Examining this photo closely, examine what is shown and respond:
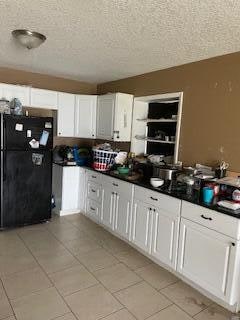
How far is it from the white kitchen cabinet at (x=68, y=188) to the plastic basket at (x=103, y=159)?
1.44 ft

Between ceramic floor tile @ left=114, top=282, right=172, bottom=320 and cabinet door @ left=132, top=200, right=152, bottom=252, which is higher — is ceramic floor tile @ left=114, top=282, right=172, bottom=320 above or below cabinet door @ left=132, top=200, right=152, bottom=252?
below

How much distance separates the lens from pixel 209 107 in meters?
2.87

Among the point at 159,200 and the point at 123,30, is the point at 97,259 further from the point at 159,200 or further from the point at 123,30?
the point at 123,30

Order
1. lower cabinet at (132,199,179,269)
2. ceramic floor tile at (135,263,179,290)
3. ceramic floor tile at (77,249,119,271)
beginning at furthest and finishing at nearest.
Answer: ceramic floor tile at (77,249,119,271) < lower cabinet at (132,199,179,269) < ceramic floor tile at (135,263,179,290)

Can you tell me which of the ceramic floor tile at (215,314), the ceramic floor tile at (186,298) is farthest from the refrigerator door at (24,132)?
the ceramic floor tile at (215,314)

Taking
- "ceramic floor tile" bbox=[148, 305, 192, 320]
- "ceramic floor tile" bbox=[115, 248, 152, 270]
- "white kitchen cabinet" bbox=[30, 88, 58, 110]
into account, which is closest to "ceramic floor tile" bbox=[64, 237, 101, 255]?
"ceramic floor tile" bbox=[115, 248, 152, 270]

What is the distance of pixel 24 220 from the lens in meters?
3.62

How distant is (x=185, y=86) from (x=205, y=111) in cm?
46

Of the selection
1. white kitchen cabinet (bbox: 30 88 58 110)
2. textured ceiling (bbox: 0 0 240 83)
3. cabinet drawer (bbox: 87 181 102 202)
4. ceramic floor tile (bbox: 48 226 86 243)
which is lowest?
ceramic floor tile (bbox: 48 226 86 243)

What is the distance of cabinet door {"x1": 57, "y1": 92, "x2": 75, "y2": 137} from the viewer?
167 inches

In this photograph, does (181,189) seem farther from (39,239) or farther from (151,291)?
(39,239)

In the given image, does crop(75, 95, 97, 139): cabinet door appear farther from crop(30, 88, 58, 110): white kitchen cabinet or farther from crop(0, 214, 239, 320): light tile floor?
crop(0, 214, 239, 320): light tile floor

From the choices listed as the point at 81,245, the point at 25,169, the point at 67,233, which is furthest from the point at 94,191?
the point at 25,169

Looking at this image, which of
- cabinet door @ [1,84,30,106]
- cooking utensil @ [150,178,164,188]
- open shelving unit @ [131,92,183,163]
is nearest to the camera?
cooking utensil @ [150,178,164,188]
